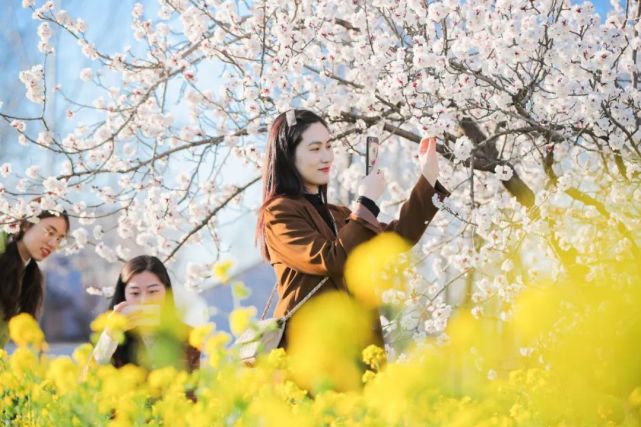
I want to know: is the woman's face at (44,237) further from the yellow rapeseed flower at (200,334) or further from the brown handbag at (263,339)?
the yellow rapeseed flower at (200,334)

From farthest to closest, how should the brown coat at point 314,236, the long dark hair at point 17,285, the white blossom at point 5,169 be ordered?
the white blossom at point 5,169 → the long dark hair at point 17,285 → the brown coat at point 314,236

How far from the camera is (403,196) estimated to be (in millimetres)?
6004

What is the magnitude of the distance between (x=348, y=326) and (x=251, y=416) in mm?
296

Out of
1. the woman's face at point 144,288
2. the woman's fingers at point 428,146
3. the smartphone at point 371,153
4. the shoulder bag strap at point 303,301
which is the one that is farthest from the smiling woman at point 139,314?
the woman's fingers at point 428,146

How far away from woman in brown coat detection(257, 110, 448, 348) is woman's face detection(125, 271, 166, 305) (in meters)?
0.50

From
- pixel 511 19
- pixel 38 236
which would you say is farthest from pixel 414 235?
pixel 38 236

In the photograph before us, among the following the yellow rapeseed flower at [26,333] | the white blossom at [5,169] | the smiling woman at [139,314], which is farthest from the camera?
the white blossom at [5,169]

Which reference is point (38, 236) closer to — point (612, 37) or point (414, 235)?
point (414, 235)

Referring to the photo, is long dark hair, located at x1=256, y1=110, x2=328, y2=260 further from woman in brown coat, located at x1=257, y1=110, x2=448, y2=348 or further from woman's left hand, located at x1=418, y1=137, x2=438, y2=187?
woman's left hand, located at x1=418, y1=137, x2=438, y2=187

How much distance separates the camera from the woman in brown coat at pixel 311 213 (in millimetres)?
2166

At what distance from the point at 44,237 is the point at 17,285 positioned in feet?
0.76

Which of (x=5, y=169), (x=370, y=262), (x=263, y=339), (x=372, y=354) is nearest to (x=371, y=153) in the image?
(x=370, y=262)

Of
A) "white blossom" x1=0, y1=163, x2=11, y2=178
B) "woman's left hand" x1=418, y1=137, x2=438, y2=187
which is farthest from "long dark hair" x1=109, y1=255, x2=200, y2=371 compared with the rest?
"white blossom" x1=0, y1=163, x2=11, y2=178

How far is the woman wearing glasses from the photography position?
354cm
